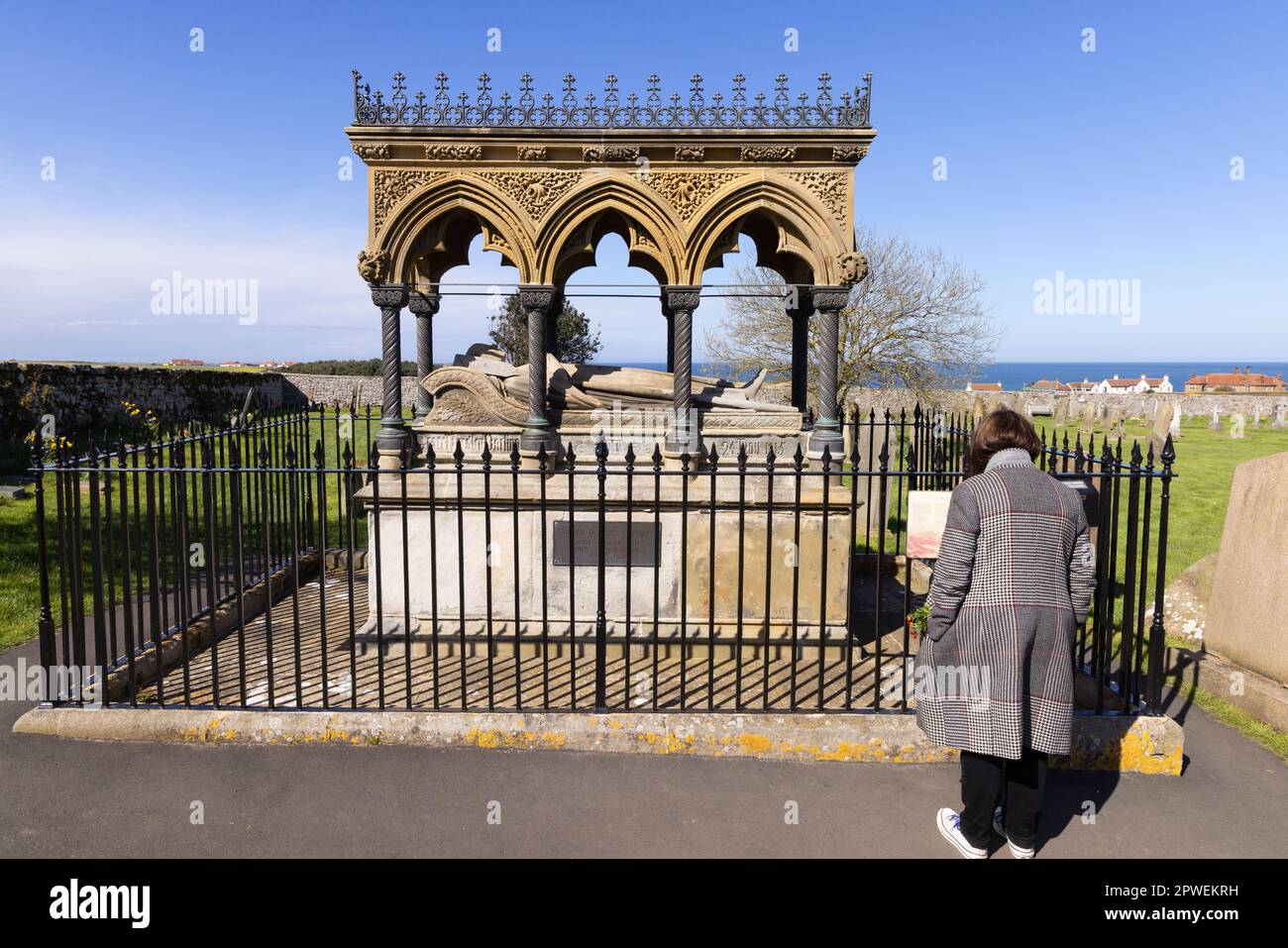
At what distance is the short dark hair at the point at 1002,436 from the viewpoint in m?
3.55

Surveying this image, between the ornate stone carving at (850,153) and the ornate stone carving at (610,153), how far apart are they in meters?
1.63

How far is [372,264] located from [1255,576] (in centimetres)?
727

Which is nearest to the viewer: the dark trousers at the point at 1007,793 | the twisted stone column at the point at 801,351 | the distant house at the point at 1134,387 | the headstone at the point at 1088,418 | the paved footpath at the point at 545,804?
the dark trousers at the point at 1007,793

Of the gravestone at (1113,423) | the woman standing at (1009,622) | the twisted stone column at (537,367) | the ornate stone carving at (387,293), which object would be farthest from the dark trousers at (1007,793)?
the gravestone at (1113,423)

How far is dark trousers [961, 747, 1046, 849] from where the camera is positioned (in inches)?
139

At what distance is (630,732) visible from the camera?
15.3ft

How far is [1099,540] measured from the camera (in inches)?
188

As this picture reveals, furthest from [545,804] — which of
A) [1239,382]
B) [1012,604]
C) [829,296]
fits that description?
[1239,382]

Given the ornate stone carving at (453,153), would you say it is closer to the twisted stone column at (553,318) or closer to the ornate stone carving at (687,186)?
the twisted stone column at (553,318)

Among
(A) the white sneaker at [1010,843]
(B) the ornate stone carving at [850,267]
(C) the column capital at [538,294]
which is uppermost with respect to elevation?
(B) the ornate stone carving at [850,267]

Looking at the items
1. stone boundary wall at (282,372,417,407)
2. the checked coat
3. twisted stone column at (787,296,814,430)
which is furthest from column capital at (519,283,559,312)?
stone boundary wall at (282,372,417,407)

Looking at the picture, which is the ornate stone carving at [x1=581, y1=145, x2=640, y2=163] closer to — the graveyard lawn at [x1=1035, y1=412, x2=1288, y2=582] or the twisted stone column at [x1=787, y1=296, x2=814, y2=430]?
the twisted stone column at [x1=787, y1=296, x2=814, y2=430]

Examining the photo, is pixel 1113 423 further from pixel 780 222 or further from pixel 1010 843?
pixel 1010 843

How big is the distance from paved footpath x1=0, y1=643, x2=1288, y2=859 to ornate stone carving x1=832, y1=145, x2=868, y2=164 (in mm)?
4649
